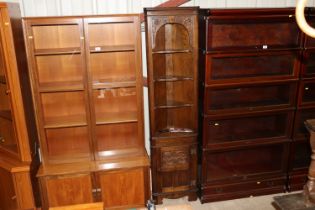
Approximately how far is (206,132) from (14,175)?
1.82m

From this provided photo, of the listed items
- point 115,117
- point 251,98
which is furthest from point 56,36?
point 251,98

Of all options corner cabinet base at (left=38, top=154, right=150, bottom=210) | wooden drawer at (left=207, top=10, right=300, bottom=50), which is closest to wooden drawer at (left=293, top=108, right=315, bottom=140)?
wooden drawer at (left=207, top=10, right=300, bottom=50)

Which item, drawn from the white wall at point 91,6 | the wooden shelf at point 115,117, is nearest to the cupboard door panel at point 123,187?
the wooden shelf at point 115,117

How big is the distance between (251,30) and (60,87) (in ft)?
6.13

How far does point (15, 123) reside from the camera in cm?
259

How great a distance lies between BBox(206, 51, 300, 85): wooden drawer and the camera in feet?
9.16

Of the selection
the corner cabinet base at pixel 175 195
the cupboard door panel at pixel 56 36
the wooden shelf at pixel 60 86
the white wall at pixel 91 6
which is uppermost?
the white wall at pixel 91 6

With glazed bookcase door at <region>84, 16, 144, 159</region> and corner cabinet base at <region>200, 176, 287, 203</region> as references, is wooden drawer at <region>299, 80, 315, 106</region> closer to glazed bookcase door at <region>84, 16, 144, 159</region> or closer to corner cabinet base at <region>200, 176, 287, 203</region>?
corner cabinet base at <region>200, 176, 287, 203</region>

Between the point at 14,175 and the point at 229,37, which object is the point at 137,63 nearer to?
the point at 229,37

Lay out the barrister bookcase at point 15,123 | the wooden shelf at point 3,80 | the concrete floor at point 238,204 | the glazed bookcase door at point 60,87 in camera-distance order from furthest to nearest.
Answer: the concrete floor at point 238,204 → the glazed bookcase door at point 60,87 → the wooden shelf at point 3,80 → the barrister bookcase at point 15,123

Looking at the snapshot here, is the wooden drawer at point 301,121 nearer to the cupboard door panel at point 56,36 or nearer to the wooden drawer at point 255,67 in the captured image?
the wooden drawer at point 255,67

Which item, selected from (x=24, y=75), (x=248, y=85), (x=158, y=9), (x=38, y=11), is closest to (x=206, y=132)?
(x=248, y=85)

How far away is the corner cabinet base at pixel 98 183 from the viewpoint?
2.77 meters

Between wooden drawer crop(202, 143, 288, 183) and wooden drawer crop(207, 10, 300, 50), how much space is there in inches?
42.2
